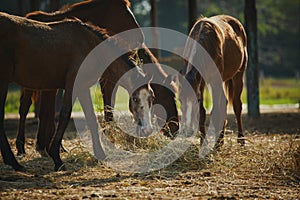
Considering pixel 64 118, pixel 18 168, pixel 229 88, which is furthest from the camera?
pixel 229 88

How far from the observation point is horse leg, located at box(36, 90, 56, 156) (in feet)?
28.8

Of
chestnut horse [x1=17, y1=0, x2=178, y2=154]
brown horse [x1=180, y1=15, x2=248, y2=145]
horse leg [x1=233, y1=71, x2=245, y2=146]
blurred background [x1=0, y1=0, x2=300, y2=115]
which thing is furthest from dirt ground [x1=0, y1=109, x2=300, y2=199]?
blurred background [x1=0, y1=0, x2=300, y2=115]

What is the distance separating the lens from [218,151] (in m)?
8.16

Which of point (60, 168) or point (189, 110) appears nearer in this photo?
point (60, 168)

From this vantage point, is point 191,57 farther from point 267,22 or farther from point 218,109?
point 267,22

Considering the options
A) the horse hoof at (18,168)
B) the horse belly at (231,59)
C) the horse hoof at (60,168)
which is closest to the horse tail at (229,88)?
the horse belly at (231,59)

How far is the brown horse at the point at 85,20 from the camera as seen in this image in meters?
8.84

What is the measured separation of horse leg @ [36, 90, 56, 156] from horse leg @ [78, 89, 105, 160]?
933 mm

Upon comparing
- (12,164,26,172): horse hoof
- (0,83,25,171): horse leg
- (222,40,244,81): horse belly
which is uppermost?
(222,40,244,81): horse belly

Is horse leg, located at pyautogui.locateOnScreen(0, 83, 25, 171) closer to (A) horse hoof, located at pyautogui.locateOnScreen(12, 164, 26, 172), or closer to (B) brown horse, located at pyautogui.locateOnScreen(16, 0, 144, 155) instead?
(A) horse hoof, located at pyautogui.locateOnScreen(12, 164, 26, 172)

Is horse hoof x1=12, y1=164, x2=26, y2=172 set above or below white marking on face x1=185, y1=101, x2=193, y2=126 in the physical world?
below

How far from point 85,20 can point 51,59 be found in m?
1.90

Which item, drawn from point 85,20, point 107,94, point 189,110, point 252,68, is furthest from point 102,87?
point 252,68

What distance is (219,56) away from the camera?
8.71 meters
